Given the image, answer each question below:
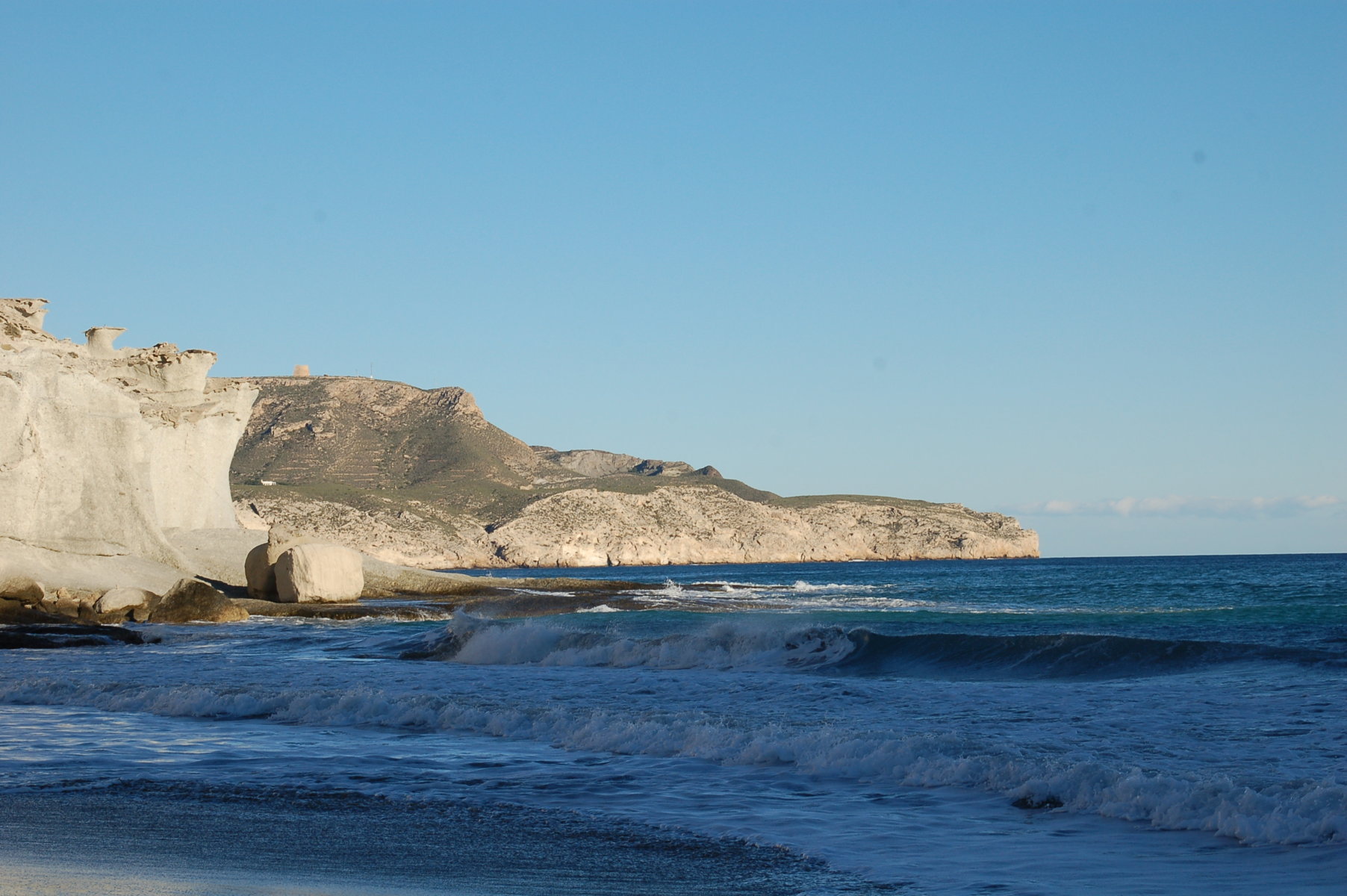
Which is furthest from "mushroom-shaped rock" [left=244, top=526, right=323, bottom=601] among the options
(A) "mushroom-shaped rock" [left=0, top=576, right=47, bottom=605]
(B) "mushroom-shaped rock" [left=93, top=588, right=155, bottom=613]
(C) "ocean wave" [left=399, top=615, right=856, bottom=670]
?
(C) "ocean wave" [left=399, top=615, right=856, bottom=670]

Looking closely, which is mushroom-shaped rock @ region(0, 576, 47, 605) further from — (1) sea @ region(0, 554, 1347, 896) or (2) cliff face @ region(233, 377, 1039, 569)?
(2) cliff face @ region(233, 377, 1039, 569)

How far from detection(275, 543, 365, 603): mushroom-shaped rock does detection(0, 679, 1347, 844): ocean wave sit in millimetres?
24197

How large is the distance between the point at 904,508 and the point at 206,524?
10525 centimetres

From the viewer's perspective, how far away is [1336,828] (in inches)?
281

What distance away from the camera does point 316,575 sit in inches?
1583

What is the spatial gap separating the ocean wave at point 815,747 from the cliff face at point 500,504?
3275 inches

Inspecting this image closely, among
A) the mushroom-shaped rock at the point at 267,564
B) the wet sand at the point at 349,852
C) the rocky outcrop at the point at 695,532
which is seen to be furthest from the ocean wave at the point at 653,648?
the rocky outcrop at the point at 695,532

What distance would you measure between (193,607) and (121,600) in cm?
184

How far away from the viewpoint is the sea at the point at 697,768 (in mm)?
6684

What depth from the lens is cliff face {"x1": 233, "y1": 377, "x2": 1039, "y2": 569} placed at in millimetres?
107062

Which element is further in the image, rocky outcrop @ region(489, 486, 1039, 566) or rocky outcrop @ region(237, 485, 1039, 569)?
rocky outcrop @ region(489, 486, 1039, 566)

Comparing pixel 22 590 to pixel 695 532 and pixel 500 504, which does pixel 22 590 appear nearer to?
pixel 500 504

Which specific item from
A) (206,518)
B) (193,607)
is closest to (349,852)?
(193,607)

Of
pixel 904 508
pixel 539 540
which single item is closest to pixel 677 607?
pixel 539 540
